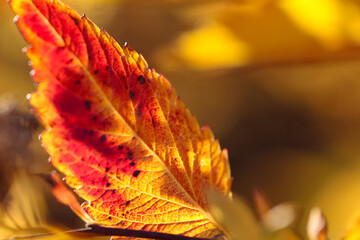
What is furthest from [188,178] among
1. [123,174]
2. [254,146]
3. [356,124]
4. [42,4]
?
[254,146]

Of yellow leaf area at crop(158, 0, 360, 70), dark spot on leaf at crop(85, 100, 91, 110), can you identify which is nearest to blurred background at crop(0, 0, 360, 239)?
yellow leaf area at crop(158, 0, 360, 70)

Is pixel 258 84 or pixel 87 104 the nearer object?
pixel 87 104

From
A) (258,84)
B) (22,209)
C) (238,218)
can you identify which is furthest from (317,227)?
(258,84)

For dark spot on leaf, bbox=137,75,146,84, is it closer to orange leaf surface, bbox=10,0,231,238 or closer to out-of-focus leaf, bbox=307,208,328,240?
orange leaf surface, bbox=10,0,231,238

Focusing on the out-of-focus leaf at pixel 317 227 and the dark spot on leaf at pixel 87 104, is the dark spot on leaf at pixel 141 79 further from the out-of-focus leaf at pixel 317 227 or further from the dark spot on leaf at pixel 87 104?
the out-of-focus leaf at pixel 317 227

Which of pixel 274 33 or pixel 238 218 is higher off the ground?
pixel 274 33

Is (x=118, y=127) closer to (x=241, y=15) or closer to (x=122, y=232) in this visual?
(x=122, y=232)

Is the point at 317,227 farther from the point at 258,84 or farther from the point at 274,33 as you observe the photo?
the point at 258,84
